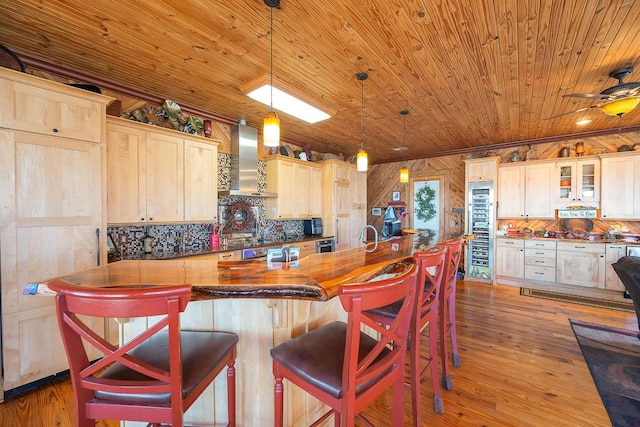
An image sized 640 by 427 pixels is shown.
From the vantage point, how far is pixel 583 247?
14.4 ft

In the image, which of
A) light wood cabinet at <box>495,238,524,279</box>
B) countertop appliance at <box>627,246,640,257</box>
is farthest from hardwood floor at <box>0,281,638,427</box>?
light wood cabinet at <box>495,238,524,279</box>

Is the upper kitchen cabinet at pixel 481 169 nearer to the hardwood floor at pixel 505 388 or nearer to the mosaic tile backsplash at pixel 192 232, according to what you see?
the hardwood floor at pixel 505 388

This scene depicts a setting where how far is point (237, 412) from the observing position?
55.7 inches

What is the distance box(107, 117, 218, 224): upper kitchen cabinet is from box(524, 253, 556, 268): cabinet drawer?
216 inches

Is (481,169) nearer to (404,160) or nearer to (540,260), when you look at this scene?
(404,160)

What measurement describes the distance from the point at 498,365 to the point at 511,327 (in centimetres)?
102

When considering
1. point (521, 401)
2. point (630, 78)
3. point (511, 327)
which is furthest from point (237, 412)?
point (630, 78)

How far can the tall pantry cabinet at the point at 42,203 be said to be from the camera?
6.51 ft

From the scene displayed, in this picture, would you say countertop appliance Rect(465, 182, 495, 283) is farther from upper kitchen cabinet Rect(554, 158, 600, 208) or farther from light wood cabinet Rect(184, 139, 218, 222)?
light wood cabinet Rect(184, 139, 218, 222)

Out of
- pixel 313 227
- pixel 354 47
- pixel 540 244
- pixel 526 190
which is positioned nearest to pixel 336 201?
pixel 313 227

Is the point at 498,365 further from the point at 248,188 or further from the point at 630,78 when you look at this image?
the point at 248,188

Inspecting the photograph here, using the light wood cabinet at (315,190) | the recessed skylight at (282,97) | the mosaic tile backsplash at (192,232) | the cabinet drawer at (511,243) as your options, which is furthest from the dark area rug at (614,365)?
the mosaic tile backsplash at (192,232)

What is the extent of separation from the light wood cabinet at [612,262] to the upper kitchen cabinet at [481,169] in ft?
6.53

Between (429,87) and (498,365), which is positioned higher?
(429,87)
